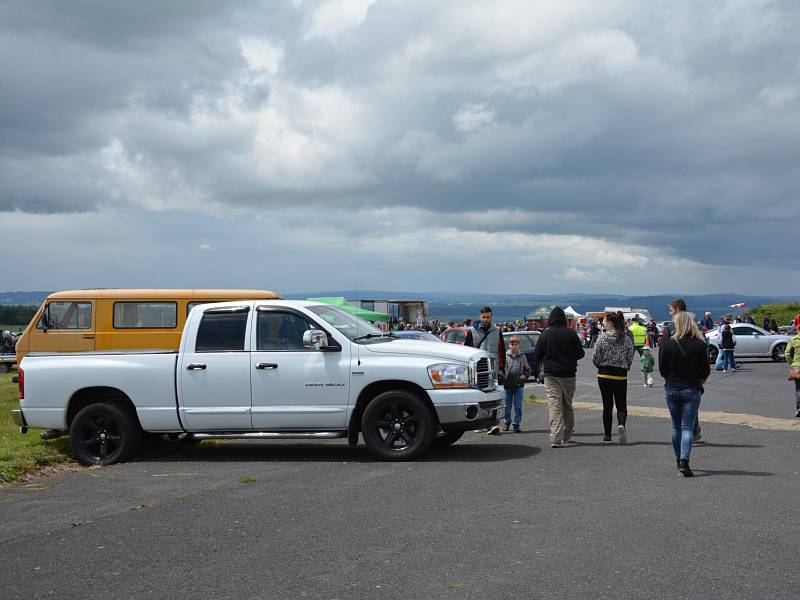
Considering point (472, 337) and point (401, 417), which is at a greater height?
point (472, 337)

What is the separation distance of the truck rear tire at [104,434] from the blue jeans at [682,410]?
20.9 feet

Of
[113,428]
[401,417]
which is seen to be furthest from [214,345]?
[401,417]

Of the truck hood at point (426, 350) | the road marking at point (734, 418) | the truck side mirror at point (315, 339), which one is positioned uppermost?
the truck side mirror at point (315, 339)

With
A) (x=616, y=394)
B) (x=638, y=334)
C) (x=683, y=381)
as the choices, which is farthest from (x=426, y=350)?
(x=638, y=334)

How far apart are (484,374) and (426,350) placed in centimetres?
82

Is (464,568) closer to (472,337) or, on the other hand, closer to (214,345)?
(214,345)

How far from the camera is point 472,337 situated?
13430 millimetres

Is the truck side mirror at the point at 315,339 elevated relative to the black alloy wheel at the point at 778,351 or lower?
elevated

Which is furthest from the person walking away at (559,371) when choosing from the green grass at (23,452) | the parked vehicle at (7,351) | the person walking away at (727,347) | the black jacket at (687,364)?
the parked vehicle at (7,351)

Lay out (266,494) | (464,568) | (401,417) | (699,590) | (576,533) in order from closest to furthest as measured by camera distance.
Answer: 1. (699,590)
2. (464,568)
3. (576,533)
4. (266,494)
5. (401,417)

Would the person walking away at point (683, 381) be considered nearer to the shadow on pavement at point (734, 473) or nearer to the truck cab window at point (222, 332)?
the shadow on pavement at point (734, 473)

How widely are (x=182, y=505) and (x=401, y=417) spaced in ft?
10.5

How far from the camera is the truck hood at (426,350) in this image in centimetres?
1062

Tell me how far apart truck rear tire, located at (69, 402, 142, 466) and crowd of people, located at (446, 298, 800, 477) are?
4923mm
